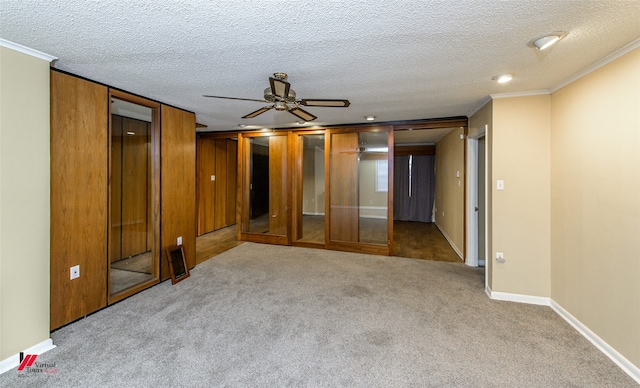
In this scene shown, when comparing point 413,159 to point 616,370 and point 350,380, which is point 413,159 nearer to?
point 616,370

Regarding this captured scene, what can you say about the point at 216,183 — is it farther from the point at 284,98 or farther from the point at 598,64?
the point at 598,64

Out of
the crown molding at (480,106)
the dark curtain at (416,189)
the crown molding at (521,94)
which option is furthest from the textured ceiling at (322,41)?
the dark curtain at (416,189)

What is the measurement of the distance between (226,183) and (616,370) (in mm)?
6861

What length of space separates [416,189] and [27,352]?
26.5 ft

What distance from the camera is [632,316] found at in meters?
1.88

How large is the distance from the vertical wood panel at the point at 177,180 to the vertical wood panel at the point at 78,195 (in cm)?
75

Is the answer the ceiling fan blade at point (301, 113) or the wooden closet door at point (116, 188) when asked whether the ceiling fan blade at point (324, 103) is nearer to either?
the ceiling fan blade at point (301, 113)

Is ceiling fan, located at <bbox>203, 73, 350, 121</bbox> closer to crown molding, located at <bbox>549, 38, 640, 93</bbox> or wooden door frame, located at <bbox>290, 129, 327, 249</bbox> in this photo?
crown molding, located at <bbox>549, 38, 640, 93</bbox>

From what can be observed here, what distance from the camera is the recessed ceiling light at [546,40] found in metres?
1.75

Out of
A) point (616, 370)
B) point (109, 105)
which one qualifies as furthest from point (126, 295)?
point (616, 370)

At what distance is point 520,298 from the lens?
9.69 feet

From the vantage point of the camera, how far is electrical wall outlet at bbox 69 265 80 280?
2.45m

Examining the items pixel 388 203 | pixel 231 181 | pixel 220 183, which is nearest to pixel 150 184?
pixel 220 183

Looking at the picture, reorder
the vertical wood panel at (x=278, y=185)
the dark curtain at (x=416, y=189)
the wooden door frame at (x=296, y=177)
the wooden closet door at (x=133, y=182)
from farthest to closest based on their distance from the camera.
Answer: the dark curtain at (x=416, y=189), the vertical wood panel at (x=278, y=185), the wooden door frame at (x=296, y=177), the wooden closet door at (x=133, y=182)
